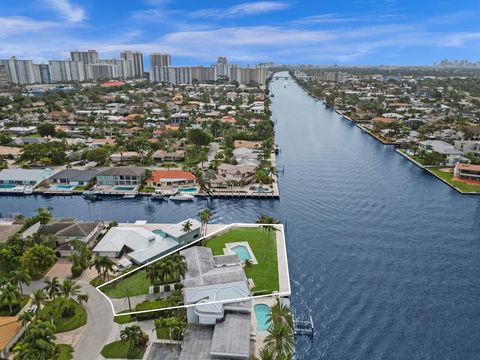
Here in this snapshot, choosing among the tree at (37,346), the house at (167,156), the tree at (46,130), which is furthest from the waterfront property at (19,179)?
the tree at (37,346)

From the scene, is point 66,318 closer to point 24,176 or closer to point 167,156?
point 24,176

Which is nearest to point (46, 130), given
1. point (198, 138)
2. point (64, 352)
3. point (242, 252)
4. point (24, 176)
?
point (24, 176)

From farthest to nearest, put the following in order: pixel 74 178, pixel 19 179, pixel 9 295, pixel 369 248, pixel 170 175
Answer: pixel 170 175
pixel 74 178
pixel 19 179
pixel 369 248
pixel 9 295

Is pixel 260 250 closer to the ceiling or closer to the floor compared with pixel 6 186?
closer to the ceiling

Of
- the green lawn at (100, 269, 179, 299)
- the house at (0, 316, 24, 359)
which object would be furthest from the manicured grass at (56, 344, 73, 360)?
the green lawn at (100, 269, 179, 299)

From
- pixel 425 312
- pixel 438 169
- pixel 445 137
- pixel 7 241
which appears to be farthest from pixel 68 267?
pixel 445 137
